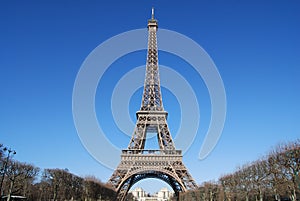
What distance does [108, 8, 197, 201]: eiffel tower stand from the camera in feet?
147

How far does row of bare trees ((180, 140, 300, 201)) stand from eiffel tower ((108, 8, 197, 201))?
3.59 meters

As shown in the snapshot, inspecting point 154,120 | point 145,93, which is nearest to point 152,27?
point 145,93

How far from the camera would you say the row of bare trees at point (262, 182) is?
28.4 meters

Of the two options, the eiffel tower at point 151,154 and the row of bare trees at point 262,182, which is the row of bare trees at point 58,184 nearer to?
the eiffel tower at point 151,154

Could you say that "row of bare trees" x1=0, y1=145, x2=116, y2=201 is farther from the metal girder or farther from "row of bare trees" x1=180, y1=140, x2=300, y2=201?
"row of bare trees" x1=180, y1=140, x2=300, y2=201

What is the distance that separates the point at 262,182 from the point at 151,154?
64.4ft

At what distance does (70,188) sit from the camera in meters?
38.6

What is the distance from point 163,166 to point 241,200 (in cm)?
1376

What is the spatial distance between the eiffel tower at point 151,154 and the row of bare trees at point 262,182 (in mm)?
3586

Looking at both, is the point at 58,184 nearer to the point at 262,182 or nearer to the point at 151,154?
the point at 151,154

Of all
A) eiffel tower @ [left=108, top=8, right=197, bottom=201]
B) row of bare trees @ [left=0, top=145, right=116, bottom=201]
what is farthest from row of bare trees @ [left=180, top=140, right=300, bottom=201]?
row of bare trees @ [left=0, top=145, right=116, bottom=201]

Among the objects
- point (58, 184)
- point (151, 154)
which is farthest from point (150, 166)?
point (58, 184)

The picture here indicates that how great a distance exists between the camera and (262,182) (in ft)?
108

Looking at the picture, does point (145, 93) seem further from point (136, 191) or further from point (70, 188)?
point (136, 191)
